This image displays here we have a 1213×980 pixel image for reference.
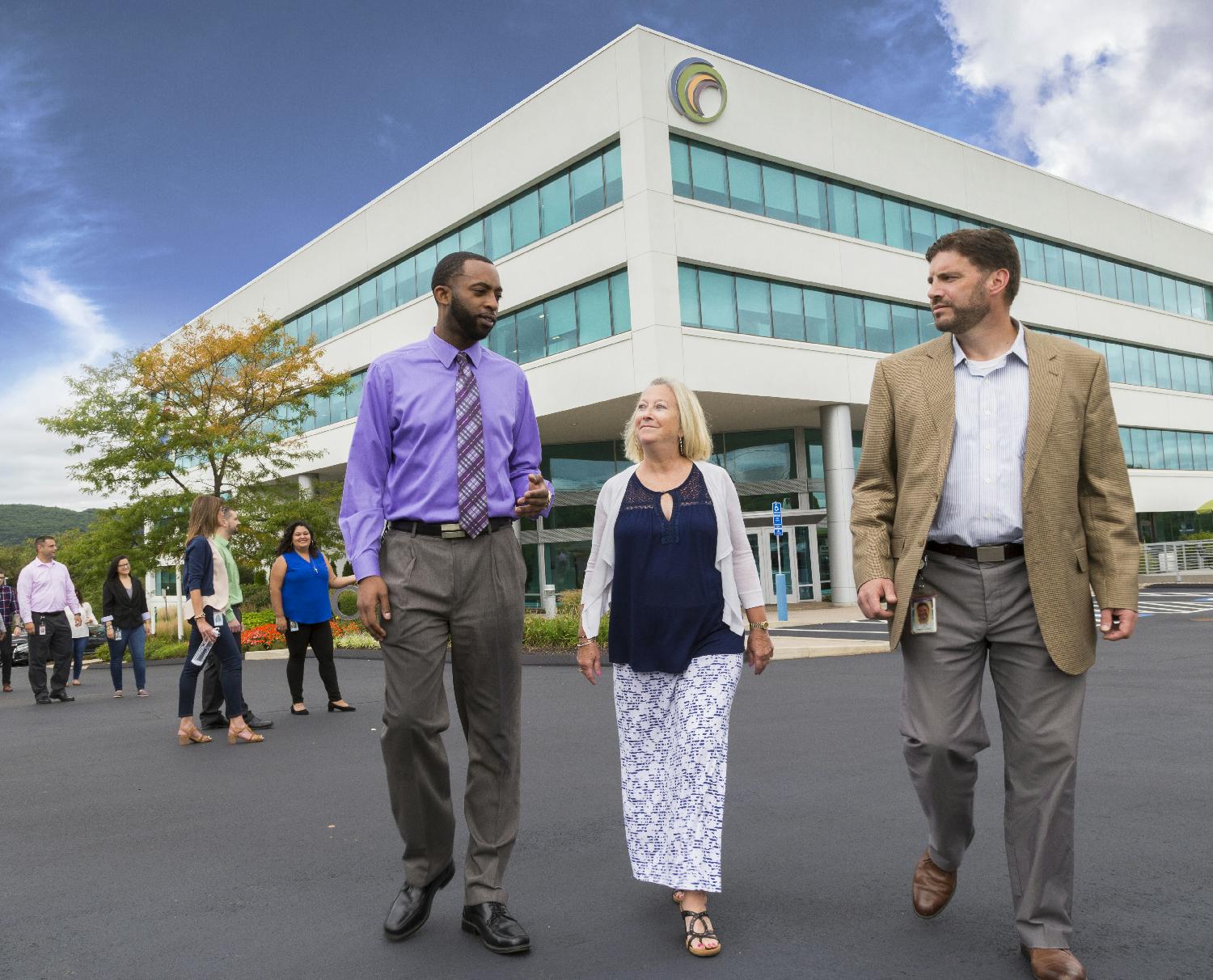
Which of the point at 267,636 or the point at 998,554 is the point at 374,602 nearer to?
the point at 998,554

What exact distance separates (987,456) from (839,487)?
80.1 ft

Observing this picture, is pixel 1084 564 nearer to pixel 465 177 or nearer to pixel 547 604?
pixel 547 604

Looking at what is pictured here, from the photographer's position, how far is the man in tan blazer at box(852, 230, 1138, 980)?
3221 millimetres

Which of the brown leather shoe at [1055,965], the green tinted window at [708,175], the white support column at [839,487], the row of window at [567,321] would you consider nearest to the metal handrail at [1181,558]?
the white support column at [839,487]

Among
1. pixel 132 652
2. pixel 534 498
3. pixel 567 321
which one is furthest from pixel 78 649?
pixel 534 498

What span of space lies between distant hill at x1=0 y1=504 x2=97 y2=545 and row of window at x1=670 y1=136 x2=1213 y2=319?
11081 cm

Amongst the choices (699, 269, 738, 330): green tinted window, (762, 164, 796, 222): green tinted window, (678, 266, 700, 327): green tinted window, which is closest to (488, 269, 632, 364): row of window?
(678, 266, 700, 327): green tinted window

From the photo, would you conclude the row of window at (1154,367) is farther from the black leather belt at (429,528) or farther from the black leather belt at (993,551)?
the black leather belt at (429,528)

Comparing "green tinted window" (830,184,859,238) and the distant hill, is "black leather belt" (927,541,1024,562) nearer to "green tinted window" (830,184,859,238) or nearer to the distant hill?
"green tinted window" (830,184,859,238)

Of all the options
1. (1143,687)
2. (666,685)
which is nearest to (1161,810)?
(666,685)

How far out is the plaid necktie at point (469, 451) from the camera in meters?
3.60

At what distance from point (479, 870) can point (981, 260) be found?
278 centimetres

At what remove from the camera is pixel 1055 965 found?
9.69 feet

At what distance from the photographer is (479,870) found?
3572mm
